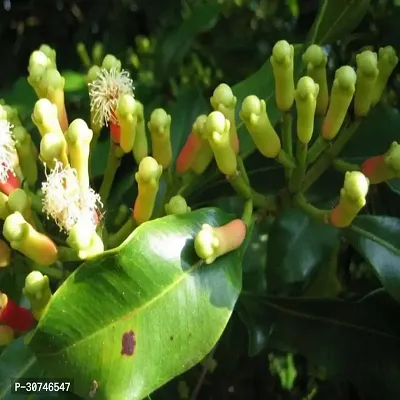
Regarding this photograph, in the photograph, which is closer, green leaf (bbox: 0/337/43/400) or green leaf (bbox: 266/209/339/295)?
green leaf (bbox: 0/337/43/400)

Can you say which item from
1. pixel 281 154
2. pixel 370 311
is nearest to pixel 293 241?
pixel 370 311

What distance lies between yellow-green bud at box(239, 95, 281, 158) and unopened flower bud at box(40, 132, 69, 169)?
17 centimetres

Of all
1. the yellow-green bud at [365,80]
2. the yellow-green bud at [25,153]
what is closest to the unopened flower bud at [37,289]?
the yellow-green bud at [25,153]

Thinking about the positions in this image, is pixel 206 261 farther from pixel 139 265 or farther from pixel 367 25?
pixel 367 25

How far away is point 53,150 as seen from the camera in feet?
2.28

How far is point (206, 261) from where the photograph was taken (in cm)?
65

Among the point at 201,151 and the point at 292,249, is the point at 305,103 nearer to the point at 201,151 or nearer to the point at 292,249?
the point at 201,151

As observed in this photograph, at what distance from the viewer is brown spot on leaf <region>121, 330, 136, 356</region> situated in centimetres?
62

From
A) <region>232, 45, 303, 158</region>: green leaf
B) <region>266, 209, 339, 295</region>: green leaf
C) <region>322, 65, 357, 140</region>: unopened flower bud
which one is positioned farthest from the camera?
<region>266, 209, 339, 295</region>: green leaf

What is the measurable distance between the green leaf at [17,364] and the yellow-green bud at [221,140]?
28 cm

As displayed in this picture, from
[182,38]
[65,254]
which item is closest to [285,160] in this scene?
[65,254]

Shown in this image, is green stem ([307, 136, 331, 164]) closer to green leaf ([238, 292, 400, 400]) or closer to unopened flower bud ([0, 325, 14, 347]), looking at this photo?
green leaf ([238, 292, 400, 400])

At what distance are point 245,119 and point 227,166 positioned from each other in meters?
0.05

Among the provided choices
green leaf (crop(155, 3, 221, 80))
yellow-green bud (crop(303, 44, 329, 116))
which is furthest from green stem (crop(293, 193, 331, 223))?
green leaf (crop(155, 3, 221, 80))
